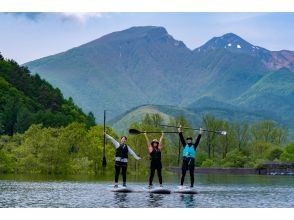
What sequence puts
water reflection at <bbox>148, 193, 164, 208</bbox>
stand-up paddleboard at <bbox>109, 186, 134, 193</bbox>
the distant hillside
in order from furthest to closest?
the distant hillside → stand-up paddleboard at <bbox>109, 186, 134, 193</bbox> → water reflection at <bbox>148, 193, 164, 208</bbox>

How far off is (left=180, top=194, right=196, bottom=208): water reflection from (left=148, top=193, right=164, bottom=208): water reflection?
0.89 m

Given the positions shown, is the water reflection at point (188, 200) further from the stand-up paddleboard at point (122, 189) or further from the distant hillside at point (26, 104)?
the distant hillside at point (26, 104)

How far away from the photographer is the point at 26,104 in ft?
393

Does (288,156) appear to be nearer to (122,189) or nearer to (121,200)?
(122,189)

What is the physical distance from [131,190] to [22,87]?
99969 mm

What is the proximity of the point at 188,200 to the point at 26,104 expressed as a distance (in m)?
93.9

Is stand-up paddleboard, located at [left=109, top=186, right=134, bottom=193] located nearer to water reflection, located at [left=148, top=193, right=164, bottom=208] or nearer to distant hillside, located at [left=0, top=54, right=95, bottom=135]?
water reflection, located at [left=148, top=193, right=164, bottom=208]

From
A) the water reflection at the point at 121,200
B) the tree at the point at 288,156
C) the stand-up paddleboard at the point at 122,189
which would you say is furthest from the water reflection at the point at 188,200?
the tree at the point at 288,156

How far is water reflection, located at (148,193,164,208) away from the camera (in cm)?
2552

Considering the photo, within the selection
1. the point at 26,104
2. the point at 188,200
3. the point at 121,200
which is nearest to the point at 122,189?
the point at 121,200

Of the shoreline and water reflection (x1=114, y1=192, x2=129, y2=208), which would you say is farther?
the shoreline

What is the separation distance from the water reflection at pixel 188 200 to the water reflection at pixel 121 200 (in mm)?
2140

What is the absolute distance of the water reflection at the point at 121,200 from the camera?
83.4 feet

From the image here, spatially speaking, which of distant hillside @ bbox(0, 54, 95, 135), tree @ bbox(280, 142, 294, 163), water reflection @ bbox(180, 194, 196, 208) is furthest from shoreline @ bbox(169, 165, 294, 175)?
water reflection @ bbox(180, 194, 196, 208)
